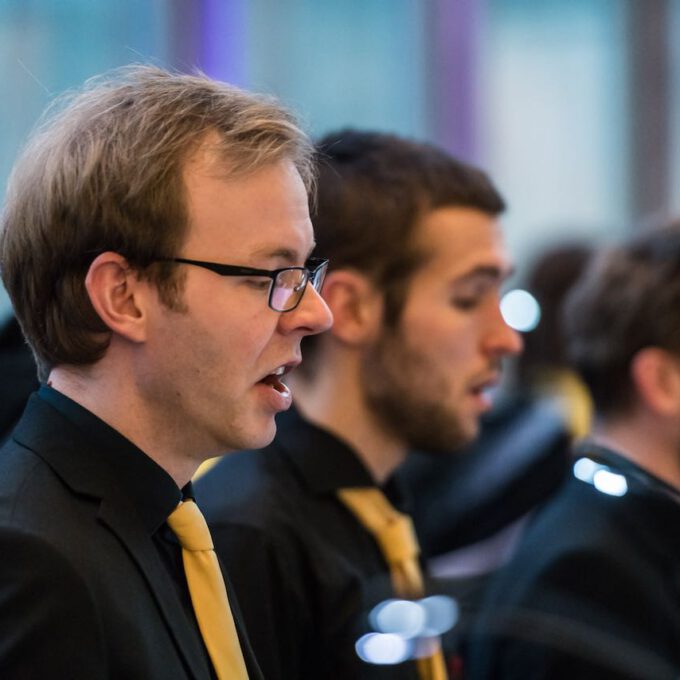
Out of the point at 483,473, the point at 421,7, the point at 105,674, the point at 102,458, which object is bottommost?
the point at 483,473

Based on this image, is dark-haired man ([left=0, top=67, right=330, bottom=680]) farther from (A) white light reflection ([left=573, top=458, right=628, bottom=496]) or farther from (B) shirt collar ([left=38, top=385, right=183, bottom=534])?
(A) white light reflection ([left=573, top=458, right=628, bottom=496])

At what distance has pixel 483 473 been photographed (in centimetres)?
354

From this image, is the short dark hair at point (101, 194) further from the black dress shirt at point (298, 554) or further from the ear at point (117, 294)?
the black dress shirt at point (298, 554)

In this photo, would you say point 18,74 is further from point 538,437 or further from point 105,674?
point 105,674

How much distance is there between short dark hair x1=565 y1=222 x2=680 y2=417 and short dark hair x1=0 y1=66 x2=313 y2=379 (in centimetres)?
131

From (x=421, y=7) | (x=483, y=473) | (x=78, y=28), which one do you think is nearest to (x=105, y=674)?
(x=483, y=473)

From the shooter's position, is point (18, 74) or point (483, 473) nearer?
point (483, 473)

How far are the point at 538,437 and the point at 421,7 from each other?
374 cm

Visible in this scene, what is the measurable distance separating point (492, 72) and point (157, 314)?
568 cm

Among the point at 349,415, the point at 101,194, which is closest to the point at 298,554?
the point at 349,415

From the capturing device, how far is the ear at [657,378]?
8.92ft

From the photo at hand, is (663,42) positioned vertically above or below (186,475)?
below

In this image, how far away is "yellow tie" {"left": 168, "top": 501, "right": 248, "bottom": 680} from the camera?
1.69 meters

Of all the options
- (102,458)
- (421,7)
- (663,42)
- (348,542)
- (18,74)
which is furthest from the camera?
(663,42)
